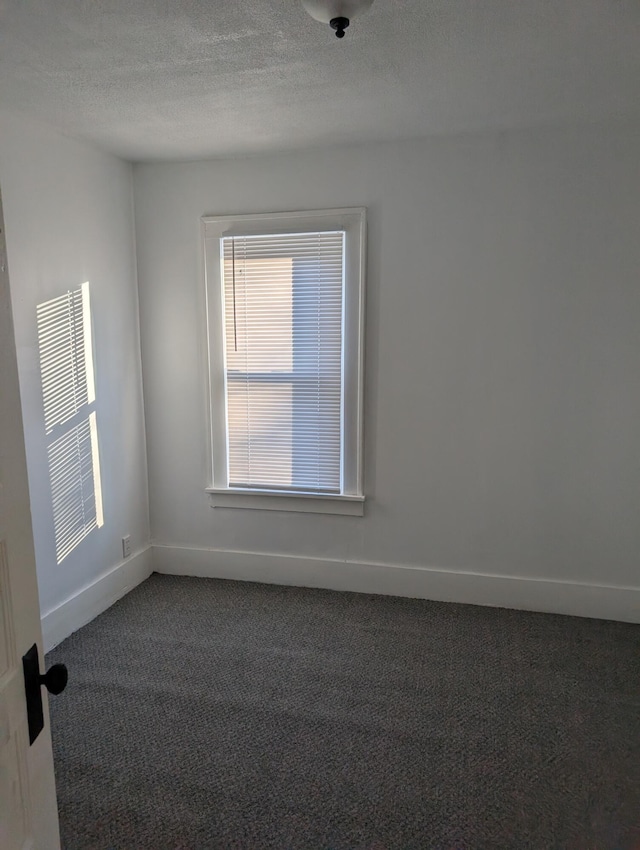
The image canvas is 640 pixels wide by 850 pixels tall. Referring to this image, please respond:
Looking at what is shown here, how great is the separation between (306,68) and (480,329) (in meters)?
1.55

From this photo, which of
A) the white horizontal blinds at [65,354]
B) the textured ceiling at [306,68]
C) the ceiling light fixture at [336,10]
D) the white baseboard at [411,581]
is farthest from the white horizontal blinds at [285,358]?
the ceiling light fixture at [336,10]

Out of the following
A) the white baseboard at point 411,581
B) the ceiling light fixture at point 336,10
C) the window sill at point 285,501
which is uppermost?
the ceiling light fixture at point 336,10

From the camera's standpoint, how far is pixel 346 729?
2230 millimetres

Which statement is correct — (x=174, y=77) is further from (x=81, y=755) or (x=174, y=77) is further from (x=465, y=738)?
(x=465, y=738)

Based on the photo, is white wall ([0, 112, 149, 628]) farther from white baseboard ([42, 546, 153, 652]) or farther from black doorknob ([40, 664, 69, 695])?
black doorknob ([40, 664, 69, 695])

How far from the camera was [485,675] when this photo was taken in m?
2.58

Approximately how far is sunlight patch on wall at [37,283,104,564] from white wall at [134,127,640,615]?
2.02ft

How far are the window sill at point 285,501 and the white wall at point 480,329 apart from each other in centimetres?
8

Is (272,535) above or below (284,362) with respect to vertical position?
below

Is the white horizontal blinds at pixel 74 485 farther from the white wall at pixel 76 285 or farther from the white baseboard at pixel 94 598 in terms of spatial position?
the white baseboard at pixel 94 598

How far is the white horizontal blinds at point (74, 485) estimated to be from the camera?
2811mm

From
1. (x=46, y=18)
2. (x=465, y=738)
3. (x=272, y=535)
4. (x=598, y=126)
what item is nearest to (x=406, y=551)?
(x=272, y=535)

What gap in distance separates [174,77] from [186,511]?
7.94ft

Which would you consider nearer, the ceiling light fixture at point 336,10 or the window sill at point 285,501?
the ceiling light fixture at point 336,10
